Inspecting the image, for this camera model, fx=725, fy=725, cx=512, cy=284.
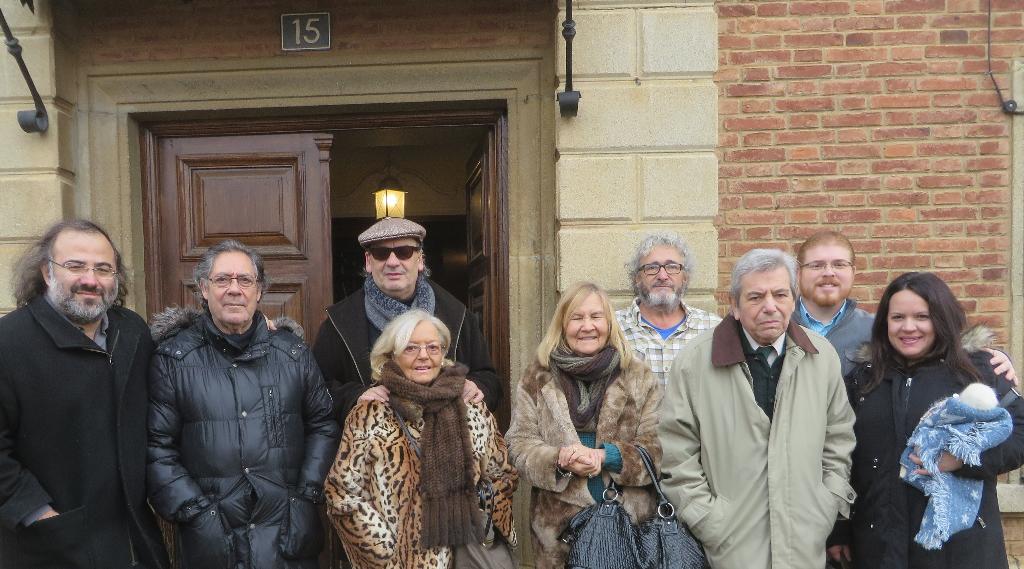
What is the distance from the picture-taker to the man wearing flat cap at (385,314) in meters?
3.68

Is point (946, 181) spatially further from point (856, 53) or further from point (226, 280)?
point (226, 280)

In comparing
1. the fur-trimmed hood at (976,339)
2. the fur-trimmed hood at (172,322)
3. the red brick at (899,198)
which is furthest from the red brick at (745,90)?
the fur-trimmed hood at (172,322)

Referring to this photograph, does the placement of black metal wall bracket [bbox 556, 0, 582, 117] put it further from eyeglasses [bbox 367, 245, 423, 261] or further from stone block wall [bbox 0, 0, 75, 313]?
stone block wall [bbox 0, 0, 75, 313]

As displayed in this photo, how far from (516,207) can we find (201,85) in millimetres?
2172

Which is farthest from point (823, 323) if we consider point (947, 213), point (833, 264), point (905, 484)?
point (947, 213)

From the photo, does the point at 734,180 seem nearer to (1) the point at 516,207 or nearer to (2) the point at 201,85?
(1) the point at 516,207

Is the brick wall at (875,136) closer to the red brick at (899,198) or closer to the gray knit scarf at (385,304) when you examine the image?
the red brick at (899,198)

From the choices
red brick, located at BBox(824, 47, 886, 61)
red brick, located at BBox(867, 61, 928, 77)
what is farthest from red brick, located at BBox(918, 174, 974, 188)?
red brick, located at BBox(824, 47, 886, 61)

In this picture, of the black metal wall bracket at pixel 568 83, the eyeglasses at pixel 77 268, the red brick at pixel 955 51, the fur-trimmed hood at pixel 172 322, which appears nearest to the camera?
the eyeglasses at pixel 77 268

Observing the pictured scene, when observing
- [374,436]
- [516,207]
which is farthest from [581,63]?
[374,436]

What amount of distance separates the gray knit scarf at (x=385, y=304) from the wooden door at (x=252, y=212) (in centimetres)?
119

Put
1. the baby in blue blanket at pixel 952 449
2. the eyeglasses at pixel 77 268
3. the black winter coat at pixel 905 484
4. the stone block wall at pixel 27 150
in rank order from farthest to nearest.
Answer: the stone block wall at pixel 27 150 → the eyeglasses at pixel 77 268 → the black winter coat at pixel 905 484 → the baby in blue blanket at pixel 952 449

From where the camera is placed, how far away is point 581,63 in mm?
4262

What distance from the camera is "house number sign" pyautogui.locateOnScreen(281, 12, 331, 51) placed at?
4.56m
